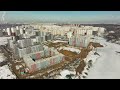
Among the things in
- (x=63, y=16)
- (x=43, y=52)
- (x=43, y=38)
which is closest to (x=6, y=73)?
(x=43, y=52)

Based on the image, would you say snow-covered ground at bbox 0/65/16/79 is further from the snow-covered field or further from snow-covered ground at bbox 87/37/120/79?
snow-covered ground at bbox 87/37/120/79

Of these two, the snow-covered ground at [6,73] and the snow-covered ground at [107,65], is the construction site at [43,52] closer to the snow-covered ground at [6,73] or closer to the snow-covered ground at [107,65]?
the snow-covered ground at [6,73]

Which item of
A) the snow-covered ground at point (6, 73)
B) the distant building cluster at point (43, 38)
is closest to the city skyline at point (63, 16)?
the distant building cluster at point (43, 38)

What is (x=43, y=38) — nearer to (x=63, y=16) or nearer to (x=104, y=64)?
(x=63, y=16)

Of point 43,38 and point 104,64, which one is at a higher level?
point 43,38
